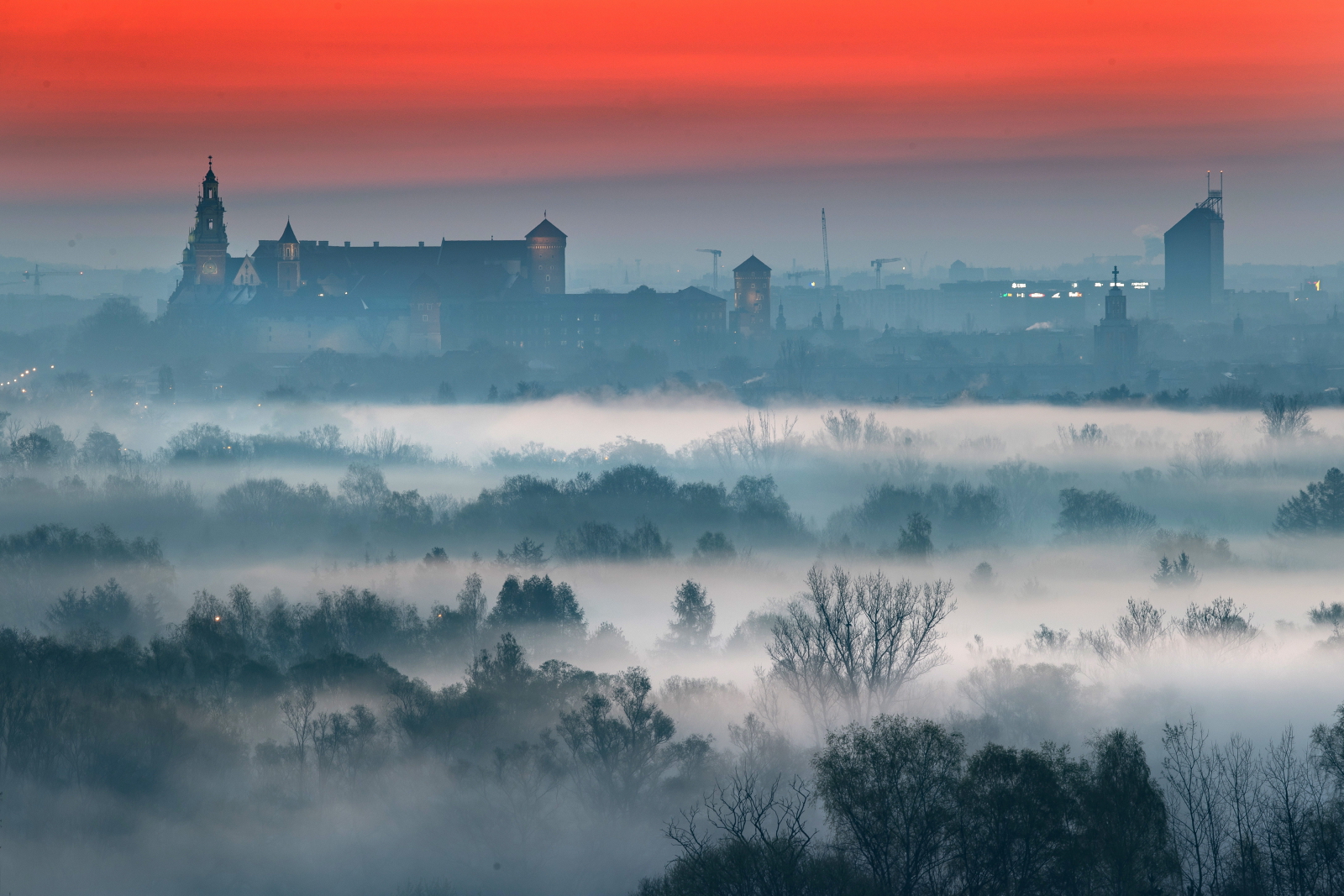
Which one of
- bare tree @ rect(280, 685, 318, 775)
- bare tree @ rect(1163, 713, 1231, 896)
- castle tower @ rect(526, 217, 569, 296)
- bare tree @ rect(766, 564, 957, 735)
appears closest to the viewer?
bare tree @ rect(1163, 713, 1231, 896)

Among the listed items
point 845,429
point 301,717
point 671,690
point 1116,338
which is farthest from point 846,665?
point 1116,338

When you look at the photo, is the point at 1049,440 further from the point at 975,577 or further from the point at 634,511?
the point at 975,577

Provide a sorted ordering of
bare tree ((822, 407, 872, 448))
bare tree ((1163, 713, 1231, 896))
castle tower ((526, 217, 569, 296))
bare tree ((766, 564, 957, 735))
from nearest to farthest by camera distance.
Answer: bare tree ((1163, 713, 1231, 896))
bare tree ((766, 564, 957, 735))
bare tree ((822, 407, 872, 448))
castle tower ((526, 217, 569, 296))

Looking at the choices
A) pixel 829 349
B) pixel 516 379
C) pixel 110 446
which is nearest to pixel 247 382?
pixel 516 379

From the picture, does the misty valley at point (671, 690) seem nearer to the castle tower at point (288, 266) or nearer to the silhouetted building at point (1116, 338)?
the silhouetted building at point (1116, 338)

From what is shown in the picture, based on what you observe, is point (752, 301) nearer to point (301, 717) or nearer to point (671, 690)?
point (671, 690)

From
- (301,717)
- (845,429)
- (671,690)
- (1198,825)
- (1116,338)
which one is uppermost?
(1116,338)

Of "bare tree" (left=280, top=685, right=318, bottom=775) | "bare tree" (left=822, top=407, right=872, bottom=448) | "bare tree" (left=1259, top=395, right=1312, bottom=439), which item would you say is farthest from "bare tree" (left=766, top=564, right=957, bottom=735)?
"bare tree" (left=822, top=407, right=872, bottom=448)

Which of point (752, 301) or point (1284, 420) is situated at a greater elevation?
point (752, 301)

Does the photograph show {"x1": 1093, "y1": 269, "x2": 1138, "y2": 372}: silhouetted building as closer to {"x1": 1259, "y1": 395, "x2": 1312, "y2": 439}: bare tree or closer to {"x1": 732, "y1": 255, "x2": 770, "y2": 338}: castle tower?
{"x1": 732, "y1": 255, "x2": 770, "y2": 338}: castle tower
